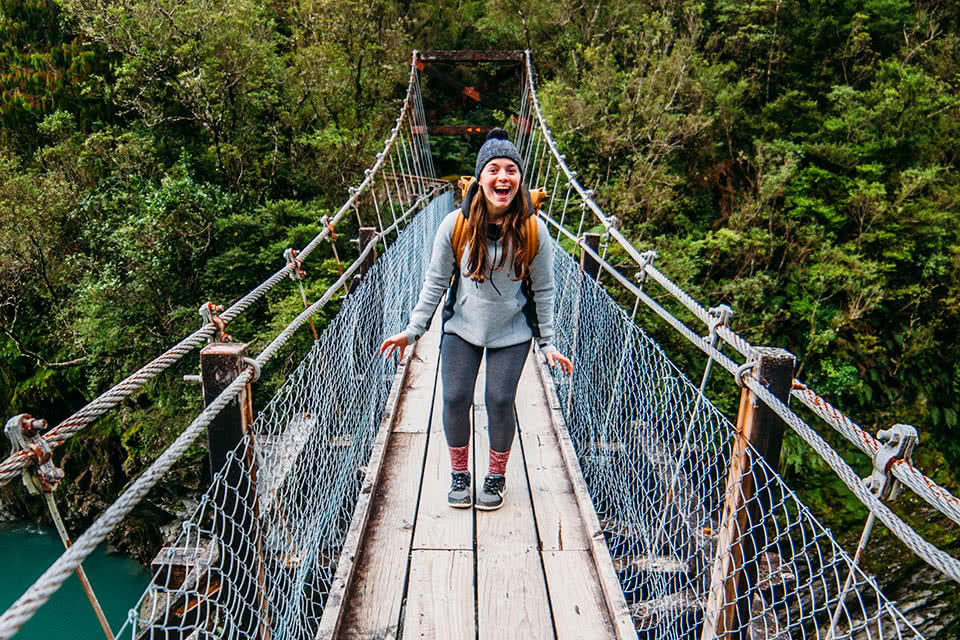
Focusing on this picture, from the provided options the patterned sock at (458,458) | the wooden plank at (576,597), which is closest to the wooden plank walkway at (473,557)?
the wooden plank at (576,597)

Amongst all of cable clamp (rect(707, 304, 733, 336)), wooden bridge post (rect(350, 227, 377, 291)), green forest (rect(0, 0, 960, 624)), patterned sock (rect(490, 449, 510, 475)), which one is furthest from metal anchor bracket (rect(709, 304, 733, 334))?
green forest (rect(0, 0, 960, 624))

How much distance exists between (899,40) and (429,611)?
838 centimetres

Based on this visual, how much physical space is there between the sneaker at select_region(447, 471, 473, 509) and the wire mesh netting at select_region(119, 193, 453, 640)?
0.32m

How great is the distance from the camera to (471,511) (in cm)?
162

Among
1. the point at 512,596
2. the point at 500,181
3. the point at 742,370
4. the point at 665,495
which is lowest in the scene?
the point at 665,495

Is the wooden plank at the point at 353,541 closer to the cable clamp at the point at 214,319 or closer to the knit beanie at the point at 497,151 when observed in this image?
the cable clamp at the point at 214,319

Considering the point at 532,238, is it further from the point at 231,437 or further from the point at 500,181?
the point at 231,437

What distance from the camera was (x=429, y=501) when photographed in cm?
165

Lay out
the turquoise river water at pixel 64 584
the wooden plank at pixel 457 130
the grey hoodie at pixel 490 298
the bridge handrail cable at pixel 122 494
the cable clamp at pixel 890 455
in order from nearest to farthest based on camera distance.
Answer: the bridge handrail cable at pixel 122 494 → the cable clamp at pixel 890 455 → the grey hoodie at pixel 490 298 → the turquoise river water at pixel 64 584 → the wooden plank at pixel 457 130

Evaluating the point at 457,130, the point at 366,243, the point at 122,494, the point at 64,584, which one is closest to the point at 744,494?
the point at 122,494

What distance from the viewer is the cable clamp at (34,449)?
57 cm

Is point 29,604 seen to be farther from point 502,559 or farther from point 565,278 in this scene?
point 565,278

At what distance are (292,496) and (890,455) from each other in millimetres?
1068

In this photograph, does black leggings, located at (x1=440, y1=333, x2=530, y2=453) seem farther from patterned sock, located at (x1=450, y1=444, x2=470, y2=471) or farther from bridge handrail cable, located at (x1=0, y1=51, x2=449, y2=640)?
bridge handrail cable, located at (x1=0, y1=51, x2=449, y2=640)
